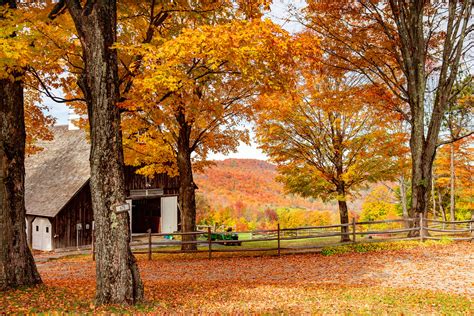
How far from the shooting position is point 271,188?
84.5 m

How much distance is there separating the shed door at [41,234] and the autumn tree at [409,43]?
66.3 ft

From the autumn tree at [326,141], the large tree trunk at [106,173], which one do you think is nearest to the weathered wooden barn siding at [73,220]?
the autumn tree at [326,141]

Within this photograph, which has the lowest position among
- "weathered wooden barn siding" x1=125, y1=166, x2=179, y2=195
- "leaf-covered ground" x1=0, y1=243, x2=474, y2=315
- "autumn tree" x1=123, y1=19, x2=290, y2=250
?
"leaf-covered ground" x1=0, y1=243, x2=474, y2=315

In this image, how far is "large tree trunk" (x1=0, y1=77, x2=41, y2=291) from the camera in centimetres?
977

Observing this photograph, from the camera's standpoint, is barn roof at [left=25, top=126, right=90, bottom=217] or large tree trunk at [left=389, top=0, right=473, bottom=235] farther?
barn roof at [left=25, top=126, right=90, bottom=217]

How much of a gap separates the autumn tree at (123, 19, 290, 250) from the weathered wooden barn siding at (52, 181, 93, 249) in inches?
294

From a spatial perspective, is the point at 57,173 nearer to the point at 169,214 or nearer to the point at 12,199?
the point at 169,214

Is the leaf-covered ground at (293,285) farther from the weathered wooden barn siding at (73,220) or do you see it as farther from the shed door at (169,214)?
the shed door at (169,214)

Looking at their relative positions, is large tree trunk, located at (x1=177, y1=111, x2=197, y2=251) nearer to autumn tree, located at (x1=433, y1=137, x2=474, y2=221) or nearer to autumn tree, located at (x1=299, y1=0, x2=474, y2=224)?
autumn tree, located at (x1=299, y1=0, x2=474, y2=224)

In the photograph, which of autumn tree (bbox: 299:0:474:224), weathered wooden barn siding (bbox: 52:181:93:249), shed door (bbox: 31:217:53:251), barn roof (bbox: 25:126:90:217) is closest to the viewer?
autumn tree (bbox: 299:0:474:224)

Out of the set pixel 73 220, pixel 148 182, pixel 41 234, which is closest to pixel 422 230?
pixel 148 182

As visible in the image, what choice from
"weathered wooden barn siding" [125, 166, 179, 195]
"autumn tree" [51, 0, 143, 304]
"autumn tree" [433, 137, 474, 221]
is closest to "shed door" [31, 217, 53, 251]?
"weathered wooden barn siding" [125, 166, 179, 195]

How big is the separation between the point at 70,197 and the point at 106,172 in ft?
60.7

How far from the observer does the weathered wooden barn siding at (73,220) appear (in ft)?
81.2
